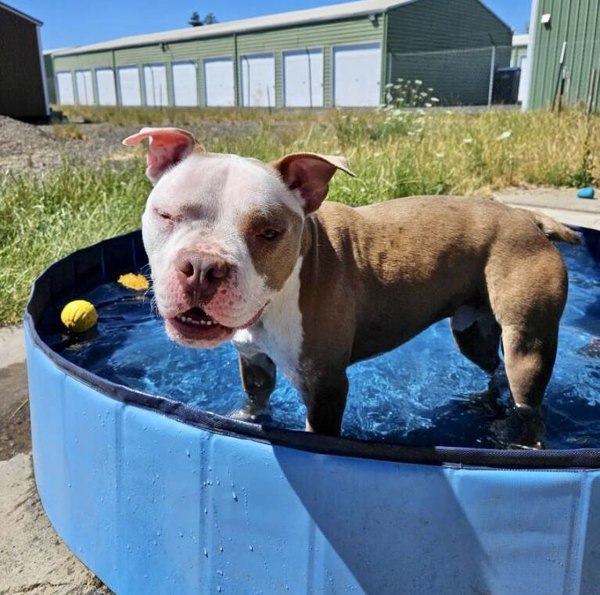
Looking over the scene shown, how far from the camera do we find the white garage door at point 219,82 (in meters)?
35.1

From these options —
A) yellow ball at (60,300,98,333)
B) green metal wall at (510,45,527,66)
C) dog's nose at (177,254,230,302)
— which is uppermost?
green metal wall at (510,45,527,66)

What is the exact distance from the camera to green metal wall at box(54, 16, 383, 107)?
96.2 feet

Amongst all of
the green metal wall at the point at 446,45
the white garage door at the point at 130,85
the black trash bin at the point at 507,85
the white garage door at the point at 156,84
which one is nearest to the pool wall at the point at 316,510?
the green metal wall at the point at 446,45

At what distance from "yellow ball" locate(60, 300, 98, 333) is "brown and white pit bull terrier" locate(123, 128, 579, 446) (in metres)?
1.61

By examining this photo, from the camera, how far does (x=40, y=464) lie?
9.41 feet

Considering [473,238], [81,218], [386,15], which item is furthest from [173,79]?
[473,238]

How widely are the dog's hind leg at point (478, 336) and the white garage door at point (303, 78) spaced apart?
28.7m

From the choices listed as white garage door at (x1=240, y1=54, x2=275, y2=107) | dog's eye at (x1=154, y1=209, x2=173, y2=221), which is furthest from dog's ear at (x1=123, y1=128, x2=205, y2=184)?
white garage door at (x1=240, y1=54, x2=275, y2=107)

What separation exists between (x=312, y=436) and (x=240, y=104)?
33.9 meters

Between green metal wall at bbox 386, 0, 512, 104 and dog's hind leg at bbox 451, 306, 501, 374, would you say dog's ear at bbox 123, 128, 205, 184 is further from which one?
green metal wall at bbox 386, 0, 512, 104

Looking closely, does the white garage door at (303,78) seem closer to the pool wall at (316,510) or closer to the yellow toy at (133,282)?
the yellow toy at (133,282)

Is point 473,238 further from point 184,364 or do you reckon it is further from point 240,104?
point 240,104

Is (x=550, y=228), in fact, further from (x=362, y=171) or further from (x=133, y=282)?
(x=362, y=171)

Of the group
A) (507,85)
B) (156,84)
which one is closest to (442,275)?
(507,85)
